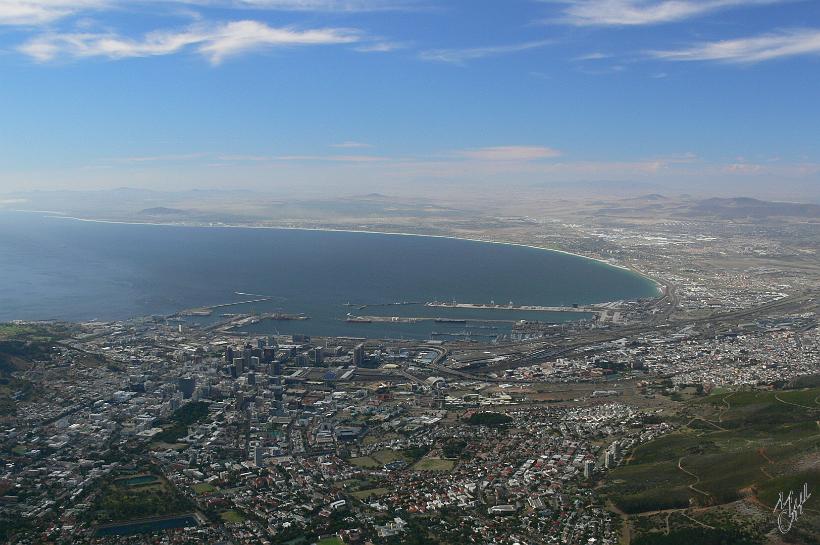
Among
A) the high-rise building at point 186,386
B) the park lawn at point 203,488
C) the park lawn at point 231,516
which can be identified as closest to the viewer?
the park lawn at point 231,516

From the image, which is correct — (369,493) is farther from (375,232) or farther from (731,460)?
(375,232)


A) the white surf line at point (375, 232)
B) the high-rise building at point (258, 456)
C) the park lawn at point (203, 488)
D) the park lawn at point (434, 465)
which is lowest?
the park lawn at point (203, 488)

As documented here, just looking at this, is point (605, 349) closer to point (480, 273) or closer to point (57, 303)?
point (480, 273)

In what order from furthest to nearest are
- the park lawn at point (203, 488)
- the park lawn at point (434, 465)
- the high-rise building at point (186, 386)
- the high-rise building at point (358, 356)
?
the high-rise building at point (358, 356) → the high-rise building at point (186, 386) → the park lawn at point (434, 465) → the park lawn at point (203, 488)

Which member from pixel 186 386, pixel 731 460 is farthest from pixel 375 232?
pixel 731 460

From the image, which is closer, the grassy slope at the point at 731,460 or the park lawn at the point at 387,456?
the grassy slope at the point at 731,460

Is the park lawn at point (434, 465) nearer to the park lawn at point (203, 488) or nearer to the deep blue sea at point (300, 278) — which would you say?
the park lawn at point (203, 488)

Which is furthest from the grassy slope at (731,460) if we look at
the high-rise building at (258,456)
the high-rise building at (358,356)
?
the high-rise building at (358,356)

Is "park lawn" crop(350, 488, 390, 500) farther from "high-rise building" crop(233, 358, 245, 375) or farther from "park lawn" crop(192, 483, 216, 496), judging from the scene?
"high-rise building" crop(233, 358, 245, 375)
